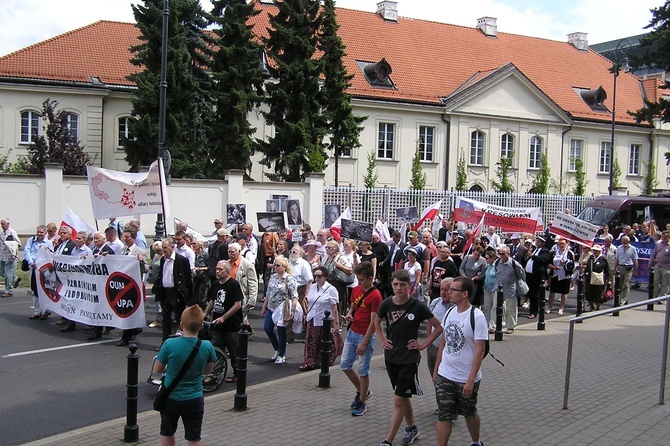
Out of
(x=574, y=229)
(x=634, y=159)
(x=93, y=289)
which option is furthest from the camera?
(x=634, y=159)

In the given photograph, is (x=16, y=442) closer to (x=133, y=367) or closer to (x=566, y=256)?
(x=133, y=367)

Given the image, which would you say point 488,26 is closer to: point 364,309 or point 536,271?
point 536,271

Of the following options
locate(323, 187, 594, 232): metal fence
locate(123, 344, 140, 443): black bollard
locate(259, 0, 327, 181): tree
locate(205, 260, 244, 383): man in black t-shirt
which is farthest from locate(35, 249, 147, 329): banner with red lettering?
locate(259, 0, 327, 181): tree

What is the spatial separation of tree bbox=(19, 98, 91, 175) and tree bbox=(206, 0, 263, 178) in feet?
20.3

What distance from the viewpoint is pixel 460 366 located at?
6418 mm

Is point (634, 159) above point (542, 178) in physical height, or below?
above

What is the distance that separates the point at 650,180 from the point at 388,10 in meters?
22.5

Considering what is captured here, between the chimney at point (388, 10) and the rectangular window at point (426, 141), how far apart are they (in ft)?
31.4

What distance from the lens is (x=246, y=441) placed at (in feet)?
23.4

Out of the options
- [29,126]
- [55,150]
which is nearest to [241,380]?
[55,150]

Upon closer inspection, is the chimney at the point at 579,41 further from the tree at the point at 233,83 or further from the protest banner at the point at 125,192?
the protest banner at the point at 125,192

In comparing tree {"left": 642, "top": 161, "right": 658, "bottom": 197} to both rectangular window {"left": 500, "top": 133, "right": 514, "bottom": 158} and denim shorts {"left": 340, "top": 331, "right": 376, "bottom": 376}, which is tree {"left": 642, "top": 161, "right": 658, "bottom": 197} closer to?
rectangular window {"left": 500, "top": 133, "right": 514, "bottom": 158}

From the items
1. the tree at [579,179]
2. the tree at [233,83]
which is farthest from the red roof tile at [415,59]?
the tree at [233,83]

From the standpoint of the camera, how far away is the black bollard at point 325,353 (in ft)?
30.6
